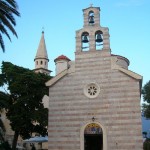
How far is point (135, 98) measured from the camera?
20469mm

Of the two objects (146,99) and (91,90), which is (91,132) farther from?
(146,99)

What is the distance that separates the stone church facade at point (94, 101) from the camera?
66.1 feet

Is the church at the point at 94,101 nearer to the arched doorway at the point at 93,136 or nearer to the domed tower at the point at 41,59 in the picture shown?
the arched doorway at the point at 93,136

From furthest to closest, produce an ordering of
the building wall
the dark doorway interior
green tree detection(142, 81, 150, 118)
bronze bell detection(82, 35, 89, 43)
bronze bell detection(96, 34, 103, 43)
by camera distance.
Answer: green tree detection(142, 81, 150, 118) → bronze bell detection(82, 35, 89, 43) → bronze bell detection(96, 34, 103, 43) → the dark doorway interior → the building wall

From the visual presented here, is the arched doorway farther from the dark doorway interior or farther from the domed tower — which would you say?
the domed tower

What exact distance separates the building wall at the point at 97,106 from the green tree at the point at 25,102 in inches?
213

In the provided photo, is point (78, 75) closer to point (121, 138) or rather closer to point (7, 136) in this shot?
point (121, 138)

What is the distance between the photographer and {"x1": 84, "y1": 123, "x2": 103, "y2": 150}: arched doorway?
20672mm

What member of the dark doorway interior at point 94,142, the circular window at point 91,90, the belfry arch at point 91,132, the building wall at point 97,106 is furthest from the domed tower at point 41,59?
the belfry arch at point 91,132

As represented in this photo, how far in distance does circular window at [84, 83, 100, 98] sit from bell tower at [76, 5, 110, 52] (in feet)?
9.90

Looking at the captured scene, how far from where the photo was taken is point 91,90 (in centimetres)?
2166

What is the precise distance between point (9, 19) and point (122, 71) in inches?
375

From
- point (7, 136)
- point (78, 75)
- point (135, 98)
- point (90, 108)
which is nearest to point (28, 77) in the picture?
point (78, 75)

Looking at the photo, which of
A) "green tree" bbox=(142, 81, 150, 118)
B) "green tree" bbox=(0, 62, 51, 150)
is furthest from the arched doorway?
"green tree" bbox=(142, 81, 150, 118)
